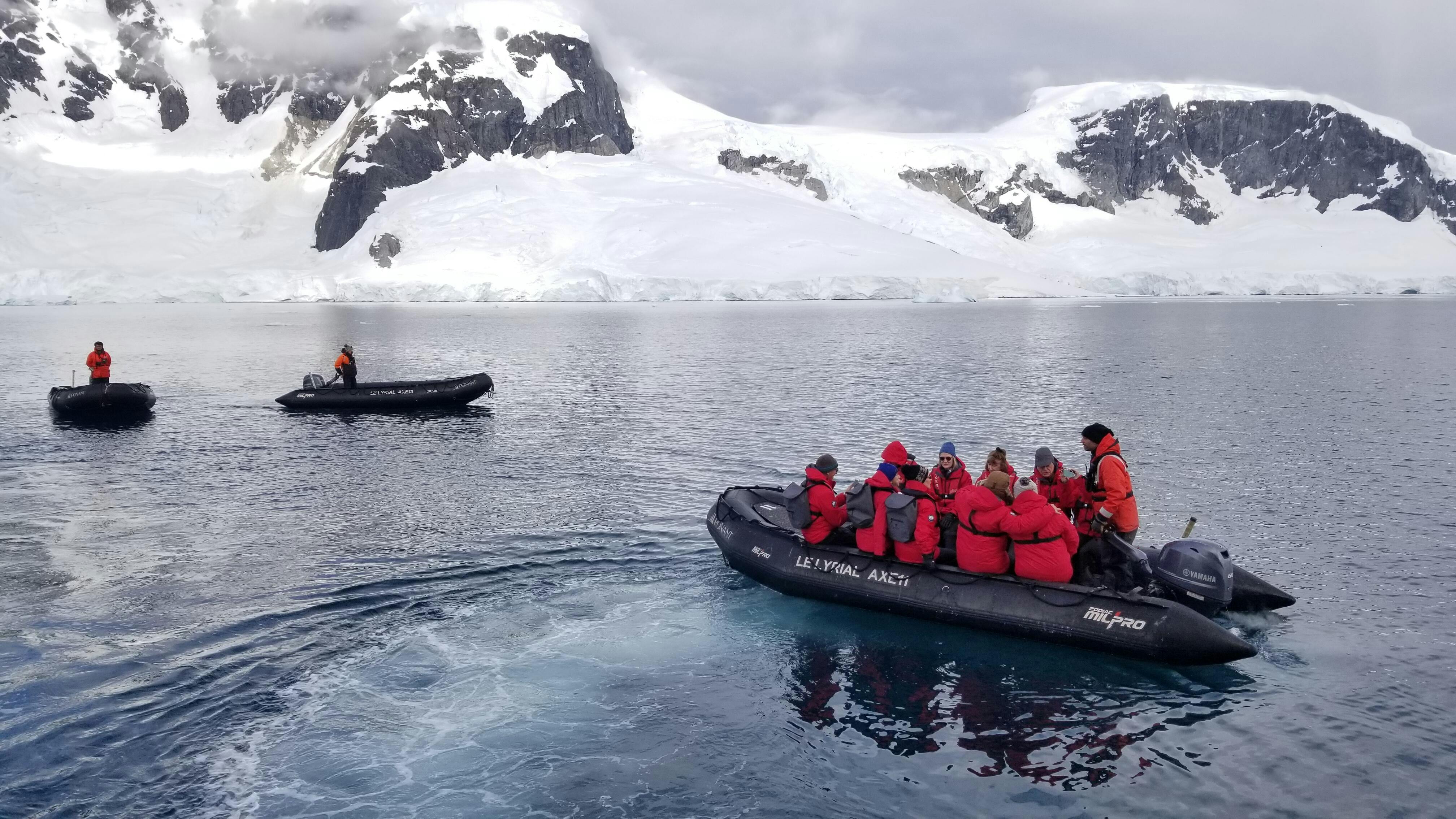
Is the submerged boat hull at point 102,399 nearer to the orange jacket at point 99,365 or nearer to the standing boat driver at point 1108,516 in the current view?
the orange jacket at point 99,365

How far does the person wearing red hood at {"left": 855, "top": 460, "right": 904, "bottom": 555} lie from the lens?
14.3 meters

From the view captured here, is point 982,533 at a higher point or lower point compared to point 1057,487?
lower

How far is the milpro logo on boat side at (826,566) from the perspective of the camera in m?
14.4

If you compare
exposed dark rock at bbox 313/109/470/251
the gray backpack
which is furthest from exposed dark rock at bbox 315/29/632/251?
the gray backpack

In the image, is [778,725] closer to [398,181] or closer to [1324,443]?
[1324,443]

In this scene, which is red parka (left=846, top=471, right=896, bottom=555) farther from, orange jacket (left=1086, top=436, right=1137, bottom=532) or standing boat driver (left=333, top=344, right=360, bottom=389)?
standing boat driver (left=333, top=344, right=360, bottom=389)

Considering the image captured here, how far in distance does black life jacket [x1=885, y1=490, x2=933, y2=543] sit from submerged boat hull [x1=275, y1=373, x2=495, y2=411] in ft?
78.1

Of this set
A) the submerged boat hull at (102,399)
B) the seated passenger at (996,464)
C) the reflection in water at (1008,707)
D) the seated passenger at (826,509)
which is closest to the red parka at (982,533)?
the seated passenger at (996,464)

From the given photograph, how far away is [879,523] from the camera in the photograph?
47.0 ft

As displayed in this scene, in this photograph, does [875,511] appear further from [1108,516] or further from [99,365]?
[99,365]

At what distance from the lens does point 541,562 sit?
55.0ft

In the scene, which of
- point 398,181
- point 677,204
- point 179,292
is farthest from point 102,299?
point 677,204

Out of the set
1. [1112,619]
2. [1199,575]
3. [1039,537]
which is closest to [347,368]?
[1039,537]

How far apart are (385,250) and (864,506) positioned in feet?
511
